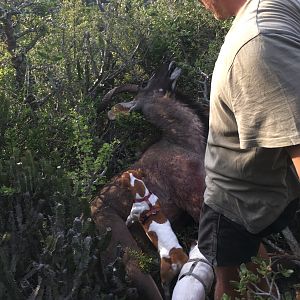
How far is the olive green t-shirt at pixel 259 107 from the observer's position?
1.53m

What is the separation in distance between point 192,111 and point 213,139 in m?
1.84

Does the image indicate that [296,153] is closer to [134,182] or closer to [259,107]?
[259,107]

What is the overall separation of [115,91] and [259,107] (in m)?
2.66

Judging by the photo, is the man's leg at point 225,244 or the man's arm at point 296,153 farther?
the man's leg at point 225,244

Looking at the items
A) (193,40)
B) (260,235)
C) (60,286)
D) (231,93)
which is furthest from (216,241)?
(193,40)

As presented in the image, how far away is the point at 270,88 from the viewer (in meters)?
1.53

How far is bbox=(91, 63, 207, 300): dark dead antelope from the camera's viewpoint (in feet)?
10.5

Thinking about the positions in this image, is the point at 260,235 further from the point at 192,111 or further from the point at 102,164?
the point at 192,111

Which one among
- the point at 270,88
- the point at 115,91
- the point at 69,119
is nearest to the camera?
the point at 270,88

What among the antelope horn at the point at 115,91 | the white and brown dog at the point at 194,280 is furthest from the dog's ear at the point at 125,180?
the antelope horn at the point at 115,91

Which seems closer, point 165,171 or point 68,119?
point 165,171

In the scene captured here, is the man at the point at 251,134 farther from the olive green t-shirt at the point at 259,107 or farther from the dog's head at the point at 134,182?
the dog's head at the point at 134,182

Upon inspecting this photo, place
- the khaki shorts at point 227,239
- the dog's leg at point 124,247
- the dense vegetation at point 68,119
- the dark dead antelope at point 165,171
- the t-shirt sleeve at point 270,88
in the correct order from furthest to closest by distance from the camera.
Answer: the dark dead antelope at point 165,171 → the dog's leg at point 124,247 → the dense vegetation at point 68,119 → the khaki shorts at point 227,239 → the t-shirt sleeve at point 270,88

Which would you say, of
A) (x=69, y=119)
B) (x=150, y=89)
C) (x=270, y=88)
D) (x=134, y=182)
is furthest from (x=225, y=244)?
(x=150, y=89)
